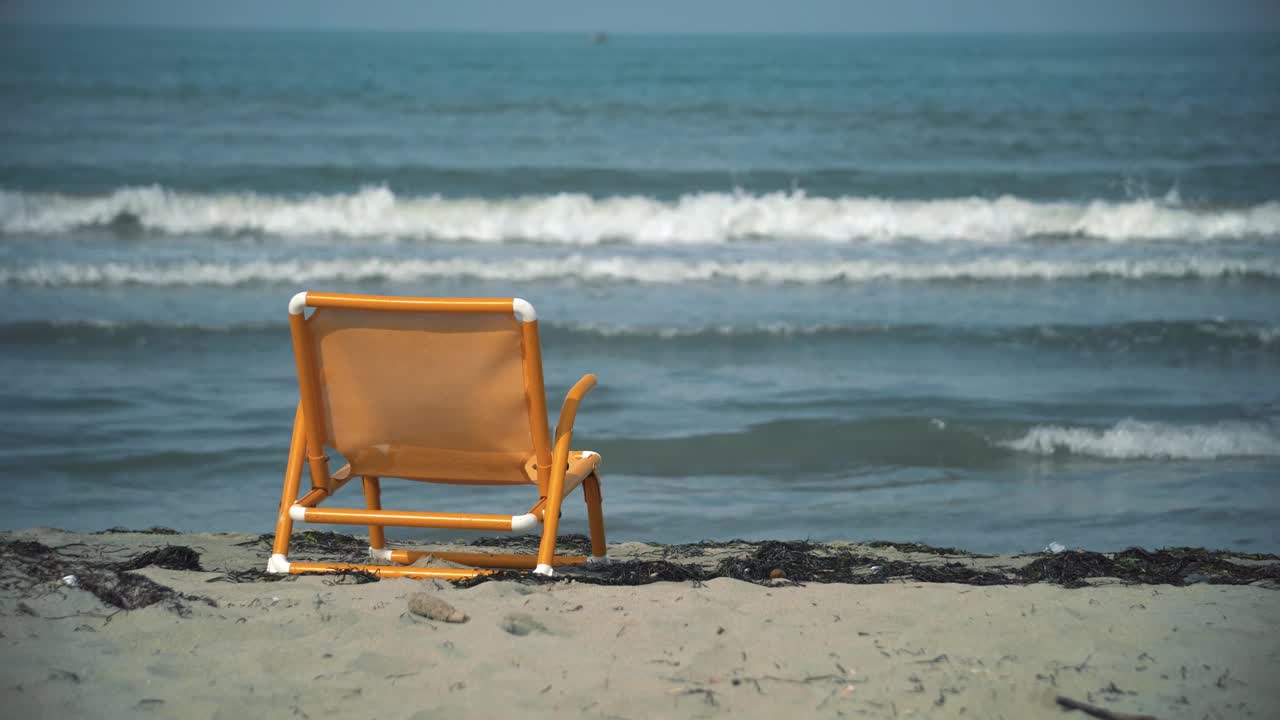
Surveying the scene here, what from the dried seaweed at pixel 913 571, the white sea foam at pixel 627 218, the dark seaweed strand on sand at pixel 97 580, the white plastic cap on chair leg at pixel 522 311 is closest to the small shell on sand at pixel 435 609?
the dried seaweed at pixel 913 571

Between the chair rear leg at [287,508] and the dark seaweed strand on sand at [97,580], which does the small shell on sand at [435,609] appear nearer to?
the dark seaweed strand on sand at [97,580]

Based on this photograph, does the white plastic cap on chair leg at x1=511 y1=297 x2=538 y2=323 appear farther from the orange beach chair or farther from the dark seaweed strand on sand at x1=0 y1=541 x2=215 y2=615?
the dark seaweed strand on sand at x1=0 y1=541 x2=215 y2=615

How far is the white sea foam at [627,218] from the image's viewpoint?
17203 mm

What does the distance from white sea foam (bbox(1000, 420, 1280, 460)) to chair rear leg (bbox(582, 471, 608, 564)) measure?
364cm

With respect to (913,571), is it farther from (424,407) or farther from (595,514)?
(424,407)

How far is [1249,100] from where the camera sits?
3228 centimetres

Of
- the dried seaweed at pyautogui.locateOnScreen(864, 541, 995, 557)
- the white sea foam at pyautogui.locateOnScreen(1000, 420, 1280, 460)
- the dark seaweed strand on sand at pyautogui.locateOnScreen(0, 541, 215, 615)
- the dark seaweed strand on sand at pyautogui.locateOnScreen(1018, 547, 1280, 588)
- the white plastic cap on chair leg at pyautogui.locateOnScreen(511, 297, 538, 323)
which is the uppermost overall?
the white plastic cap on chair leg at pyautogui.locateOnScreen(511, 297, 538, 323)

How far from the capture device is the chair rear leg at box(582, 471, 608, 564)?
429cm

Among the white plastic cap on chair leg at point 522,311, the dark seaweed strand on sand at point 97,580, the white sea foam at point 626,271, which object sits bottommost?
the dark seaweed strand on sand at point 97,580

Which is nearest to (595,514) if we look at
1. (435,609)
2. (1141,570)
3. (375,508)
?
(375,508)

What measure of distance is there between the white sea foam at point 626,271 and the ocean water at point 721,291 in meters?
0.06

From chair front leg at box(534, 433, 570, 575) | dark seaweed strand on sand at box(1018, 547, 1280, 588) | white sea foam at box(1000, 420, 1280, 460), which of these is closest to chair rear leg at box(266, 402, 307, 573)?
chair front leg at box(534, 433, 570, 575)

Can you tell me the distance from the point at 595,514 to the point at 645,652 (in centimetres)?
138

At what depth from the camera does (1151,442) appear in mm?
7133
